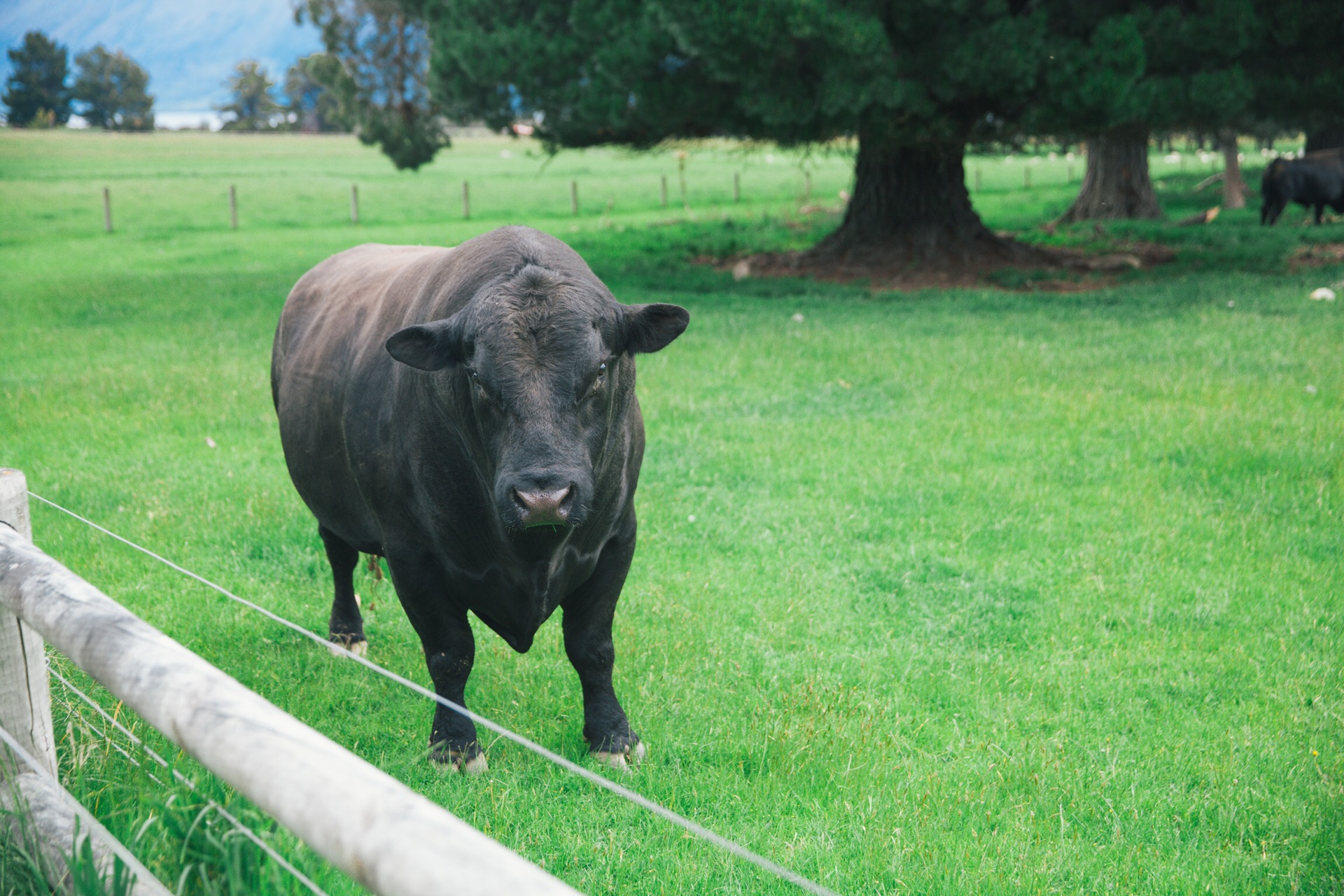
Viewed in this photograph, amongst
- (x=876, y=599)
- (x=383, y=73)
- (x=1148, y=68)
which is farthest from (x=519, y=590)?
(x=383, y=73)

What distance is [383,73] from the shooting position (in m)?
20.3

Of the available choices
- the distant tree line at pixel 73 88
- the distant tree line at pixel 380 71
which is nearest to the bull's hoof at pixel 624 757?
the distant tree line at pixel 380 71

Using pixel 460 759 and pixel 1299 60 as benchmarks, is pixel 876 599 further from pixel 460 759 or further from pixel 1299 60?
pixel 1299 60

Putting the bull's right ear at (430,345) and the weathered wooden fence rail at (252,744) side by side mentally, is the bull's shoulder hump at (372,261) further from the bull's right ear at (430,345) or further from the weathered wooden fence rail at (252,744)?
the weathered wooden fence rail at (252,744)

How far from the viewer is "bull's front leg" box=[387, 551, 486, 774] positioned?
403 centimetres

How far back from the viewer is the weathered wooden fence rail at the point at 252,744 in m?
1.43

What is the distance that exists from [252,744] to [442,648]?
2.33 m

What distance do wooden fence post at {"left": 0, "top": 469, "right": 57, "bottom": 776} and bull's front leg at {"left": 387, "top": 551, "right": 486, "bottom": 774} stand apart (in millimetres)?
1326

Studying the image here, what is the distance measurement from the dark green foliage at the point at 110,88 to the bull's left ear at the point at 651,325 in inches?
4597

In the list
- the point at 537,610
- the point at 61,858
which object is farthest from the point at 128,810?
the point at 537,610

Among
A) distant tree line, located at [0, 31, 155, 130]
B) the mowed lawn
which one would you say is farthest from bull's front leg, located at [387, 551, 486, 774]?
distant tree line, located at [0, 31, 155, 130]

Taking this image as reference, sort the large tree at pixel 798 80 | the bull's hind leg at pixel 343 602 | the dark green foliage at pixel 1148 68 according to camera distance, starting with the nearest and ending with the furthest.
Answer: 1. the bull's hind leg at pixel 343 602
2. the dark green foliage at pixel 1148 68
3. the large tree at pixel 798 80

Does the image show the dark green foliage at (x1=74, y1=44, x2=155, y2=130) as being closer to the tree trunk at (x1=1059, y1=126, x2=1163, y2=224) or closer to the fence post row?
the tree trunk at (x1=1059, y1=126, x2=1163, y2=224)

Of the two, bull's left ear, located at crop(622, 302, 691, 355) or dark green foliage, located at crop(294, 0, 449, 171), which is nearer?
bull's left ear, located at crop(622, 302, 691, 355)
